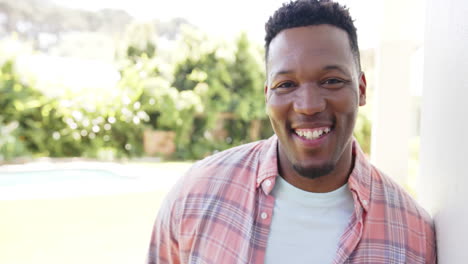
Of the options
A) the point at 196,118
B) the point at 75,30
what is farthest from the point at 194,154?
the point at 75,30

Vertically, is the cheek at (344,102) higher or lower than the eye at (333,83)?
lower

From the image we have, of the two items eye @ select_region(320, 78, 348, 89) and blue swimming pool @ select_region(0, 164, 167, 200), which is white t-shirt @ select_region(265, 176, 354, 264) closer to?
eye @ select_region(320, 78, 348, 89)

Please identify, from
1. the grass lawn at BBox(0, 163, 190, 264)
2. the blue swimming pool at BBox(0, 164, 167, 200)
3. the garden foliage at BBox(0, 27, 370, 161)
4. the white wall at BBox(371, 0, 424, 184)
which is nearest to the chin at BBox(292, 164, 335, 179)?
the grass lawn at BBox(0, 163, 190, 264)

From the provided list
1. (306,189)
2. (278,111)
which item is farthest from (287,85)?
(306,189)

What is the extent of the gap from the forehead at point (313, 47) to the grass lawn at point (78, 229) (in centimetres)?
374

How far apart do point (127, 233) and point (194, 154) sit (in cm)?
554

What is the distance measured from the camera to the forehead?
1140mm

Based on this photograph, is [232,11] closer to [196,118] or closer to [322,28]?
[196,118]

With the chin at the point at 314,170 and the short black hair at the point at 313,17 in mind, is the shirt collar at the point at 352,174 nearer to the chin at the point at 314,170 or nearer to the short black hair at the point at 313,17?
the chin at the point at 314,170

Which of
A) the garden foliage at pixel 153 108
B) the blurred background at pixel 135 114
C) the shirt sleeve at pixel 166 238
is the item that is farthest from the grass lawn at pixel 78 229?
the garden foliage at pixel 153 108

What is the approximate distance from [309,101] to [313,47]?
154 mm

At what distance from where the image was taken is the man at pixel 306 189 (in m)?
1.14

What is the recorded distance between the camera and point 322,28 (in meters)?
1.18

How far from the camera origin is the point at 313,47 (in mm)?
1147
